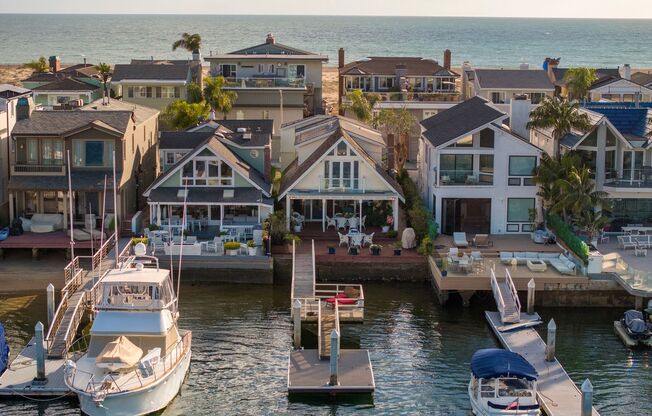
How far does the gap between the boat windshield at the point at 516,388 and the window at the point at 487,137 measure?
22433 millimetres

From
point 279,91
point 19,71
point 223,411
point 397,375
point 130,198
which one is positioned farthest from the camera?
point 19,71

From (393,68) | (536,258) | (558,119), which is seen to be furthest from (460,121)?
(393,68)

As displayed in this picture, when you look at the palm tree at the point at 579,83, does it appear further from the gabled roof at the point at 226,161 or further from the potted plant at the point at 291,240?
the potted plant at the point at 291,240

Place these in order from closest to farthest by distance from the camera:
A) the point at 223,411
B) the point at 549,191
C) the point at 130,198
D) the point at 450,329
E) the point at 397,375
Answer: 1. the point at 223,411
2. the point at 397,375
3. the point at 450,329
4. the point at 549,191
5. the point at 130,198

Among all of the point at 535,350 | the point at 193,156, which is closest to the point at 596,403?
the point at 535,350

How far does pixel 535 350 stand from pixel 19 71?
128458mm

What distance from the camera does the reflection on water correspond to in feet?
124

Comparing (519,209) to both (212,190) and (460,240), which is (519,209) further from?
(212,190)

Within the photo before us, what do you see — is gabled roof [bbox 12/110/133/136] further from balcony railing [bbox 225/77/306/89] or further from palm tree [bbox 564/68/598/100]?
palm tree [bbox 564/68/598/100]

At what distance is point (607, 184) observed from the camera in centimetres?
5656

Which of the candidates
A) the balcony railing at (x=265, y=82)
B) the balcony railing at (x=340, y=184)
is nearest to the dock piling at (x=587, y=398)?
the balcony railing at (x=340, y=184)

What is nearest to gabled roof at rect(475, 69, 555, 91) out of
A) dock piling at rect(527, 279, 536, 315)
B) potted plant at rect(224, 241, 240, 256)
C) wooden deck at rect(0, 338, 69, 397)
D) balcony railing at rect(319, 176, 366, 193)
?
balcony railing at rect(319, 176, 366, 193)

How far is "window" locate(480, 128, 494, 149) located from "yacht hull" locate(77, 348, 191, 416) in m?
25.1

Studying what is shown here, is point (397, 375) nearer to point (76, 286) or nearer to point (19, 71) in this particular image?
point (76, 286)
